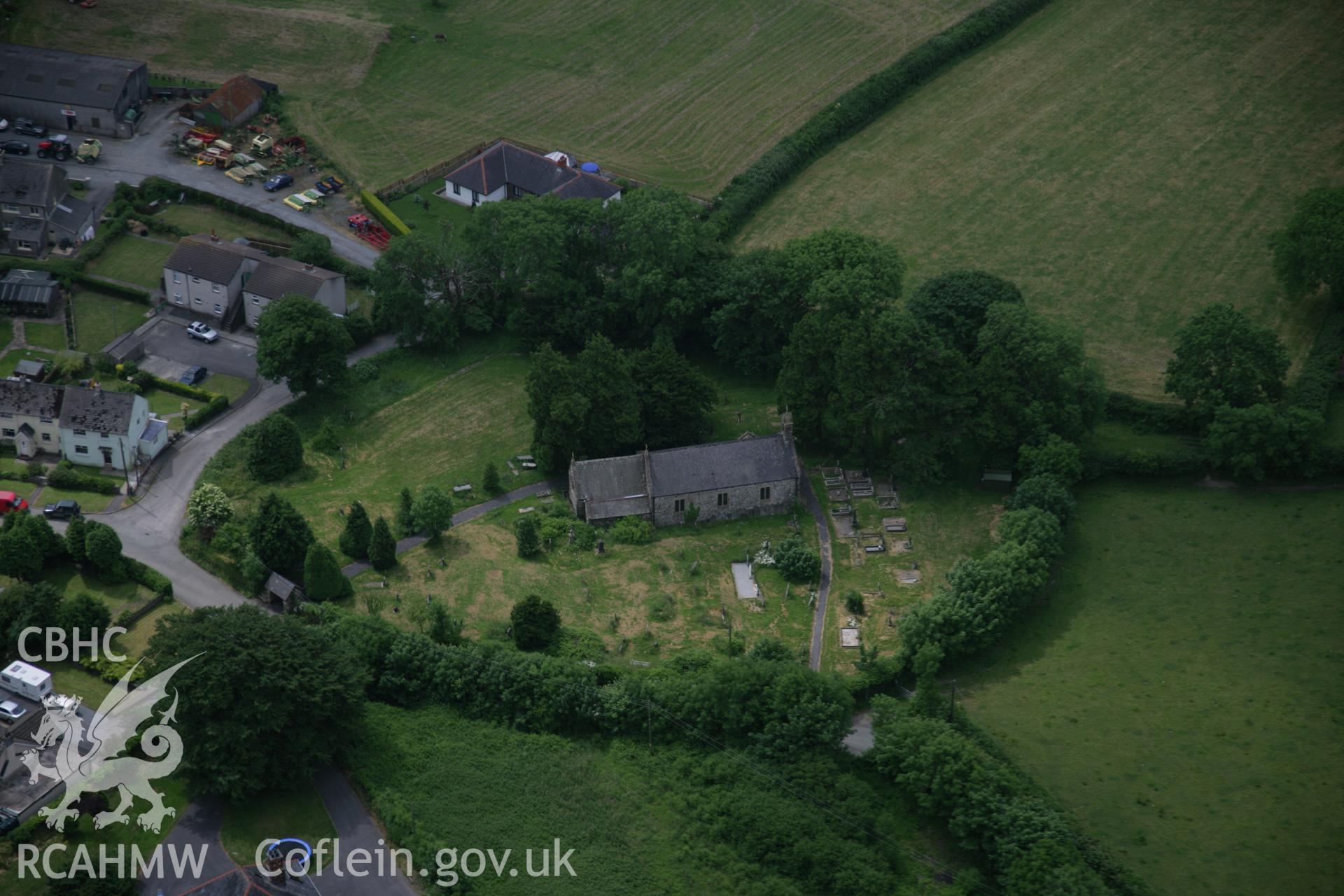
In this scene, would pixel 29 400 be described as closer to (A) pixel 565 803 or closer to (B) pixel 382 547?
(B) pixel 382 547

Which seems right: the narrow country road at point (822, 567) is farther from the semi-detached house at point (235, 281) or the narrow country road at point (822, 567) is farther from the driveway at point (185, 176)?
the driveway at point (185, 176)

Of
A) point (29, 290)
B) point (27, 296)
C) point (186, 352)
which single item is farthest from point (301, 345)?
point (29, 290)

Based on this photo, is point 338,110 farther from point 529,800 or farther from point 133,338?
point 529,800

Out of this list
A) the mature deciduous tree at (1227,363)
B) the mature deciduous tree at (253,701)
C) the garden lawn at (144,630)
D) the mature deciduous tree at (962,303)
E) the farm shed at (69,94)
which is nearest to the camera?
the mature deciduous tree at (253,701)

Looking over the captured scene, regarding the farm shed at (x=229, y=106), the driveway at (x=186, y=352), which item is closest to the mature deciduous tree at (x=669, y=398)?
the driveway at (x=186, y=352)

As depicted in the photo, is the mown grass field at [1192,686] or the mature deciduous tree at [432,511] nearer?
the mown grass field at [1192,686]

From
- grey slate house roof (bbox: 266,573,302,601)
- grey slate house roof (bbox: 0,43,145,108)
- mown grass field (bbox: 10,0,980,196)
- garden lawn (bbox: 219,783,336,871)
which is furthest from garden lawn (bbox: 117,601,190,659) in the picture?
grey slate house roof (bbox: 0,43,145,108)

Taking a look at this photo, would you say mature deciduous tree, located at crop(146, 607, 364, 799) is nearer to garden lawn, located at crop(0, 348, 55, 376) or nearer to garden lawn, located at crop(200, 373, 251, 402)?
garden lawn, located at crop(200, 373, 251, 402)
